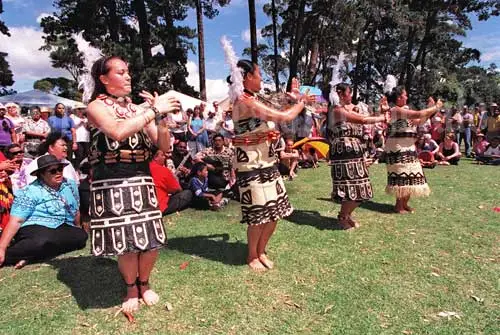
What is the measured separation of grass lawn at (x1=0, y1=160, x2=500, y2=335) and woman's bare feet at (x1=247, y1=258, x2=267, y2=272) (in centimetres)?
10

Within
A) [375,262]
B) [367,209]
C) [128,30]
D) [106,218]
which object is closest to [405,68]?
[128,30]

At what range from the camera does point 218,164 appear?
7625 mm

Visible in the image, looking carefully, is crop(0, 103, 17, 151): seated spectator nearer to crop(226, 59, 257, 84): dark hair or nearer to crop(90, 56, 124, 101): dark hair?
crop(90, 56, 124, 101): dark hair

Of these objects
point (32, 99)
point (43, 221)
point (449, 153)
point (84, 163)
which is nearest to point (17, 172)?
point (84, 163)

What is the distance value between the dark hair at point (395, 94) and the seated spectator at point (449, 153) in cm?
692

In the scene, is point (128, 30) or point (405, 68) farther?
point (405, 68)

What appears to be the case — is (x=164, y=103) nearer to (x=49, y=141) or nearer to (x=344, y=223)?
(x=49, y=141)

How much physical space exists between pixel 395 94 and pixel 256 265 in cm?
350

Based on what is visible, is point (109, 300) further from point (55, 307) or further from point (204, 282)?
point (204, 282)

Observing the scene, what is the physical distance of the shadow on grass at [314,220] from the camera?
18.6 feet

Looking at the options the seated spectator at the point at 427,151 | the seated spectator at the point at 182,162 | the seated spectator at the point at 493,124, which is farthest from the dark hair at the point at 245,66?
the seated spectator at the point at 493,124

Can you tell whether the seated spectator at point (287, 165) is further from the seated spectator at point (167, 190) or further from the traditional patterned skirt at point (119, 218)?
the traditional patterned skirt at point (119, 218)

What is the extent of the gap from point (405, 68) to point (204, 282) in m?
29.7

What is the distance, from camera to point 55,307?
348 cm
